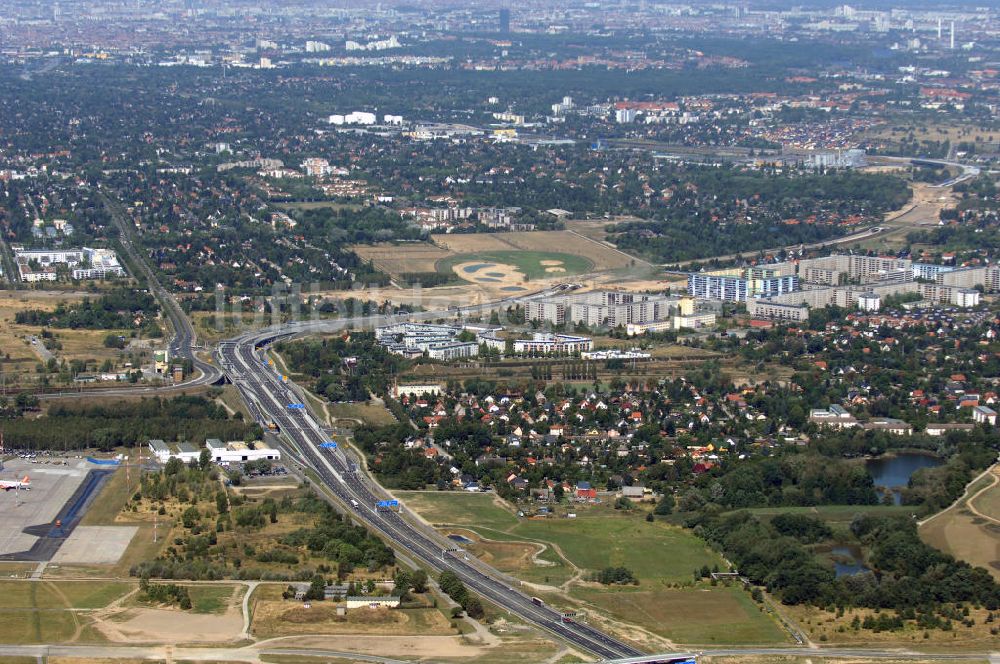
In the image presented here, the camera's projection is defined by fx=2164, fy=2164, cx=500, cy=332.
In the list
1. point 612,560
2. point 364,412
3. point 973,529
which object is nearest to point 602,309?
point 364,412

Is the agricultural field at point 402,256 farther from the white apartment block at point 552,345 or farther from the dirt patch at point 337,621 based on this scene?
the dirt patch at point 337,621

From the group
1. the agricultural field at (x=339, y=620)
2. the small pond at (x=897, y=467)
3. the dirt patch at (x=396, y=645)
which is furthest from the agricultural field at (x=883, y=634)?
the small pond at (x=897, y=467)

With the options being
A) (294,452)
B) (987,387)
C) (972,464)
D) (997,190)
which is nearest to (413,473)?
(294,452)

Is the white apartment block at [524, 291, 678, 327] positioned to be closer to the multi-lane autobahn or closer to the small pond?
the multi-lane autobahn

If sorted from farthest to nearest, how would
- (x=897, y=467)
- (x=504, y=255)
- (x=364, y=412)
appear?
(x=504, y=255) → (x=364, y=412) → (x=897, y=467)

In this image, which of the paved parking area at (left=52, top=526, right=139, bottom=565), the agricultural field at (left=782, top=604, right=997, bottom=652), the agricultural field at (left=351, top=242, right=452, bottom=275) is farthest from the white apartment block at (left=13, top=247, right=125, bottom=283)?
the agricultural field at (left=782, top=604, right=997, bottom=652)

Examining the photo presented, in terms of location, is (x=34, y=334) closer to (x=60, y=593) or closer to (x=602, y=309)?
(x=602, y=309)
